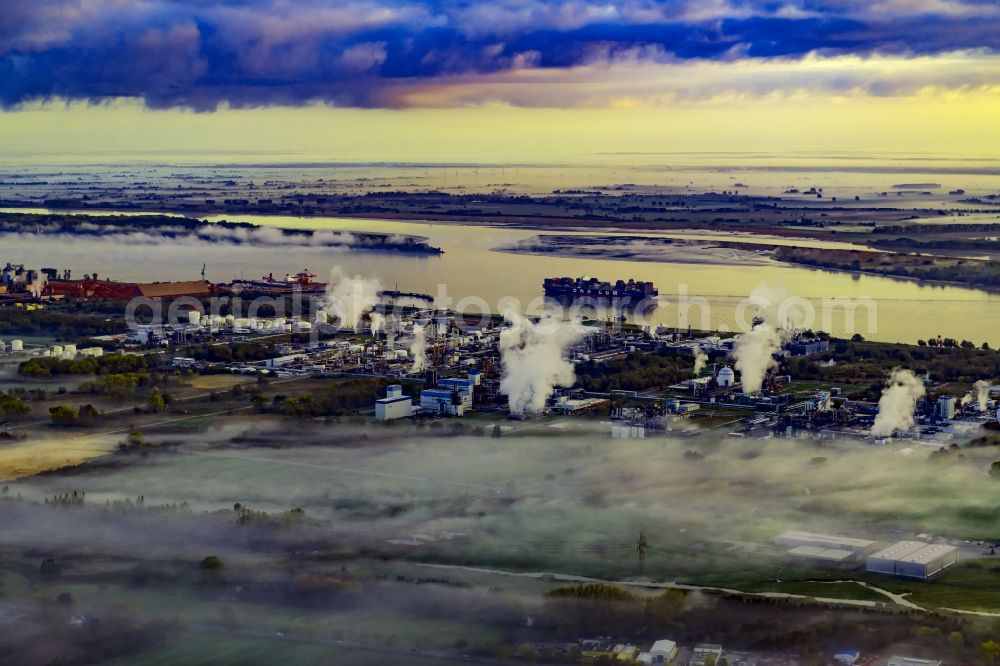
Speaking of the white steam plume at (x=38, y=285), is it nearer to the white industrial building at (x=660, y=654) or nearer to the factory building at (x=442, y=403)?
the factory building at (x=442, y=403)

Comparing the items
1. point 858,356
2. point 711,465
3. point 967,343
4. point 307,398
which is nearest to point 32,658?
point 711,465

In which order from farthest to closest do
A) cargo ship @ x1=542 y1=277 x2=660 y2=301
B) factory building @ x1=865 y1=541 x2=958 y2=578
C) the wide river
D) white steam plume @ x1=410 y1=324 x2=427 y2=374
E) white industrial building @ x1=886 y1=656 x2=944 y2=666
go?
cargo ship @ x1=542 y1=277 x2=660 y2=301, the wide river, white steam plume @ x1=410 y1=324 x2=427 y2=374, factory building @ x1=865 y1=541 x2=958 y2=578, white industrial building @ x1=886 y1=656 x2=944 y2=666

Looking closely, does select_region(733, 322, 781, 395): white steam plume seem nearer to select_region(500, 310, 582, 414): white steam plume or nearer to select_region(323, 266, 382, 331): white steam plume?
select_region(500, 310, 582, 414): white steam plume

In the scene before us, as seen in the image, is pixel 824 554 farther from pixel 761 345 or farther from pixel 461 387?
pixel 761 345

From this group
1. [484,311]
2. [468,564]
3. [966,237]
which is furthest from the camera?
[966,237]

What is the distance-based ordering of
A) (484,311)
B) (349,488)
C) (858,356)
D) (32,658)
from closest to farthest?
(32,658) < (349,488) < (858,356) < (484,311)

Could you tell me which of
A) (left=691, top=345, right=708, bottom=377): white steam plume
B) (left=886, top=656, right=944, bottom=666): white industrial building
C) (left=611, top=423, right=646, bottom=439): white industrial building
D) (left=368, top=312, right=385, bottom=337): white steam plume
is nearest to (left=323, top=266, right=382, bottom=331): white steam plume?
(left=368, top=312, right=385, bottom=337): white steam plume

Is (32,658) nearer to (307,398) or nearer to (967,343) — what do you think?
(307,398)
